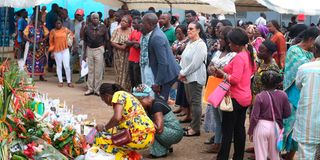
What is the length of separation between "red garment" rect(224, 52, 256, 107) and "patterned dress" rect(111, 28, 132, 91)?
4.27 m

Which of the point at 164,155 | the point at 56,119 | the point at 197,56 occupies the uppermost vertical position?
the point at 197,56

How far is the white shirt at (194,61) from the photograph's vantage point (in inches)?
308

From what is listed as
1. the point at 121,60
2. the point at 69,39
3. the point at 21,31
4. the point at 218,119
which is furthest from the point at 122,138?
the point at 21,31

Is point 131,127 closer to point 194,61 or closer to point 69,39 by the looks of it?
point 194,61

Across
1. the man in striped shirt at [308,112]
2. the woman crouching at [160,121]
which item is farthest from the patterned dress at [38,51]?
the man in striped shirt at [308,112]

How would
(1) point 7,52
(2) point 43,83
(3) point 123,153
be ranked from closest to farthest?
1. (3) point 123,153
2. (2) point 43,83
3. (1) point 7,52

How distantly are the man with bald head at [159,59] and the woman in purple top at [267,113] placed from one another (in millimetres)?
1996

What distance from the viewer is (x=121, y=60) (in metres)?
10.8

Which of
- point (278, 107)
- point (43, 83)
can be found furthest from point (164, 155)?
point (43, 83)

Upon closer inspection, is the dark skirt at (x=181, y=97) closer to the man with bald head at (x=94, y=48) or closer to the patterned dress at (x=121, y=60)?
the patterned dress at (x=121, y=60)

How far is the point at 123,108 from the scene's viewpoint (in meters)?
5.78

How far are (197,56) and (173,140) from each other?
4.61 feet

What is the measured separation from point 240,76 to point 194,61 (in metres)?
1.56

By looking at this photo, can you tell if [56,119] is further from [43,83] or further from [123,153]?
[43,83]
